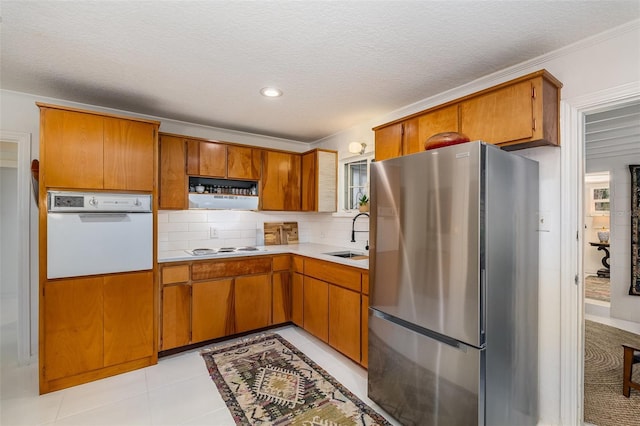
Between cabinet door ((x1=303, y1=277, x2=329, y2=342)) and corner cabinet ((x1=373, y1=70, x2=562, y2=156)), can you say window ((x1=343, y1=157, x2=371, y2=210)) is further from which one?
corner cabinet ((x1=373, y1=70, x2=562, y2=156))

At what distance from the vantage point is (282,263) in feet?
11.5

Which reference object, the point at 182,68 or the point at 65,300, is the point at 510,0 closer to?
the point at 182,68

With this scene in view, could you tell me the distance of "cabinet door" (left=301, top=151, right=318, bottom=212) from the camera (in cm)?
383

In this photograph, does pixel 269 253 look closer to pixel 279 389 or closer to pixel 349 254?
pixel 349 254

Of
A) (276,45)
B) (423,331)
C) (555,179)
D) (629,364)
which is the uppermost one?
(276,45)

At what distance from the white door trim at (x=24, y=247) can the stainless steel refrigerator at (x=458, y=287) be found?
311 cm

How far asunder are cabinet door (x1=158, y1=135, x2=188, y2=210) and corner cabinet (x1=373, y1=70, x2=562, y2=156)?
8.26 feet

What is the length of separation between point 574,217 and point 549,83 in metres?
0.84

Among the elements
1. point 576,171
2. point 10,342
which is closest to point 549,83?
point 576,171

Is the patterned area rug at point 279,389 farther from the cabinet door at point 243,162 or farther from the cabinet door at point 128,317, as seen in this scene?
the cabinet door at point 243,162

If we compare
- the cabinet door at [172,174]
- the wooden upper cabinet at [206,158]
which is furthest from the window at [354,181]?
the cabinet door at [172,174]

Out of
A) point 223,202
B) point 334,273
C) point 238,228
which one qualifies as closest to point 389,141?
point 334,273

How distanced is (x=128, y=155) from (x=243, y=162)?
1269mm

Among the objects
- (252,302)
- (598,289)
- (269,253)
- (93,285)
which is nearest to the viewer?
(93,285)
